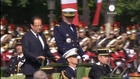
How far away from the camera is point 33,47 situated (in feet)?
36.4

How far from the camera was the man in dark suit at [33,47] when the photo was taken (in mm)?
10969

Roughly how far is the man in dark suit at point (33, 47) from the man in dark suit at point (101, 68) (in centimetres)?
98

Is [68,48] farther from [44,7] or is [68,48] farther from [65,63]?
[44,7]

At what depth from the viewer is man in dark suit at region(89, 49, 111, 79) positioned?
32.5ft

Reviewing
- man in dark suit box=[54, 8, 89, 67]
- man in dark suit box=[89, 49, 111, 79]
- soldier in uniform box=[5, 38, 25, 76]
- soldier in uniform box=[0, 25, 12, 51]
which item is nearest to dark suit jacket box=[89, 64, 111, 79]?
man in dark suit box=[89, 49, 111, 79]

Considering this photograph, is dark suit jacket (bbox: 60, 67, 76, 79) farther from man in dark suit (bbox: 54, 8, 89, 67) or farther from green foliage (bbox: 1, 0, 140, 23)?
green foliage (bbox: 1, 0, 140, 23)

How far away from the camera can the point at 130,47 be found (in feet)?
71.8

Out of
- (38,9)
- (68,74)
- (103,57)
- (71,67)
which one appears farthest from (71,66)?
(38,9)

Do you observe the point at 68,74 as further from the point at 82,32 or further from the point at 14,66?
the point at 82,32

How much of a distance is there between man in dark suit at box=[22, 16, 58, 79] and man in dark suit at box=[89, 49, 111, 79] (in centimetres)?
98

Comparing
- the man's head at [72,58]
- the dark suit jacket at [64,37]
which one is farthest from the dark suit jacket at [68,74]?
the dark suit jacket at [64,37]

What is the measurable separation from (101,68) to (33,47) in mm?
1466

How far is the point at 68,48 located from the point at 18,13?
49.9ft

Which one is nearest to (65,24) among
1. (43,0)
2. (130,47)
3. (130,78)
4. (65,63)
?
(65,63)
